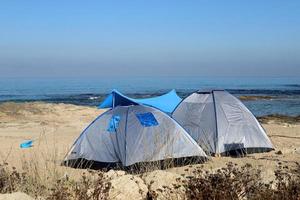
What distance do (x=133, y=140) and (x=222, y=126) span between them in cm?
296

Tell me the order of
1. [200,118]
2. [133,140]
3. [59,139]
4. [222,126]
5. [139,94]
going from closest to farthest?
[133,140] < [222,126] < [200,118] < [59,139] < [139,94]

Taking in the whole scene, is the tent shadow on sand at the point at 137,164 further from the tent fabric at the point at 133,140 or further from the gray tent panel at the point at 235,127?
the gray tent panel at the point at 235,127

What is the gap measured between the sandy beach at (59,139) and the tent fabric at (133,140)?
2.04ft

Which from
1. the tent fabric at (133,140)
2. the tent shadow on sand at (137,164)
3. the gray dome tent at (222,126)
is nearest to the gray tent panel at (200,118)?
the gray dome tent at (222,126)

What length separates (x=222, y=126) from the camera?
43.0 feet

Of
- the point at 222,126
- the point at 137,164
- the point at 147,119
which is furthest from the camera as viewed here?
the point at 222,126

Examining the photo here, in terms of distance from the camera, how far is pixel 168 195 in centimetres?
568

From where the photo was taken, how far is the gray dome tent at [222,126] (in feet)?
43.0

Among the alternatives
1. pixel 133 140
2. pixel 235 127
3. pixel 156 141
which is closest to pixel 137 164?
pixel 133 140

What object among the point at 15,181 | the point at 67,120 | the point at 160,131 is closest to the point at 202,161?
the point at 160,131

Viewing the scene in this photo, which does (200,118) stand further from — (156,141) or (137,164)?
(137,164)

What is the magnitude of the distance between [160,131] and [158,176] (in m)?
4.40

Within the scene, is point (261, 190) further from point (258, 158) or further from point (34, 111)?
point (34, 111)

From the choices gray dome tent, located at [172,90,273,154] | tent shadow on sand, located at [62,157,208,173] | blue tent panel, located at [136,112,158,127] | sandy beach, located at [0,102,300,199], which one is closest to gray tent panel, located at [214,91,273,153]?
gray dome tent, located at [172,90,273,154]
